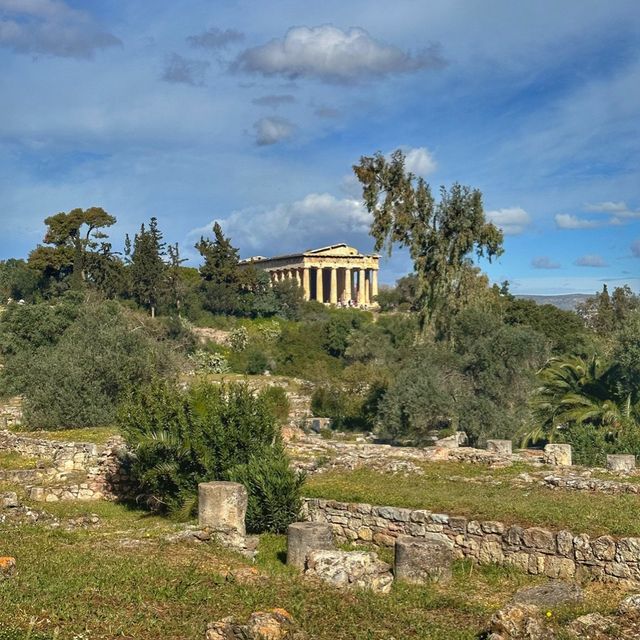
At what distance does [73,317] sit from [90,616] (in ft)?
124

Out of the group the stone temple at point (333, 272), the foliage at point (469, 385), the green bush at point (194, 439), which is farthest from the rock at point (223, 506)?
the stone temple at point (333, 272)

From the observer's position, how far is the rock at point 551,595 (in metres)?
9.98

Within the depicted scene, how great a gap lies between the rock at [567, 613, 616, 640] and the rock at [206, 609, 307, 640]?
2866 millimetres

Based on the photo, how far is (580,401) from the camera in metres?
26.3

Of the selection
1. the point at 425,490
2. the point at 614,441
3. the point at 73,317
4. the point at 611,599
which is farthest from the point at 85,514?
the point at 73,317

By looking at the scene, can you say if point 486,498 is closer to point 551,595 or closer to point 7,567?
point 551,595

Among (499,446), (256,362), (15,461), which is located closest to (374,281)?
(256,362)

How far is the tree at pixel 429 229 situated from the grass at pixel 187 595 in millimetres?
23910

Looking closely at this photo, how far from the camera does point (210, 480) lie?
50.9ft

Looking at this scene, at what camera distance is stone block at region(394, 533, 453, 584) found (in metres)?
11.4

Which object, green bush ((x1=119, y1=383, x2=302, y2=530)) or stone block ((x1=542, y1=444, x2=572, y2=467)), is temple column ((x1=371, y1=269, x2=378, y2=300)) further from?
green bush ((x1=119, y1=383, x2=302, y2=530))

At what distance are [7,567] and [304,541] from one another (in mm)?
4361

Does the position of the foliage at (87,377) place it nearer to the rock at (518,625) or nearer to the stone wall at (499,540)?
the stone wall at (499,540)

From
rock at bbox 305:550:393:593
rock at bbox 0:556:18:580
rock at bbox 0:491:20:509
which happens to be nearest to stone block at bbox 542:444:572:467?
rock at bbox 305:550:393:593
